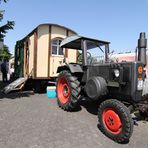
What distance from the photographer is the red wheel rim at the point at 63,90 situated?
724cm

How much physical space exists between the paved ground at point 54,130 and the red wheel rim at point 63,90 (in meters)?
0.41

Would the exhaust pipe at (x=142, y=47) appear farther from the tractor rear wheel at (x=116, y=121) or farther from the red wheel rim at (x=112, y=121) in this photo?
the red wheel rim at (x=112, y=121)

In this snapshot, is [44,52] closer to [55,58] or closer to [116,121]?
[55,58]

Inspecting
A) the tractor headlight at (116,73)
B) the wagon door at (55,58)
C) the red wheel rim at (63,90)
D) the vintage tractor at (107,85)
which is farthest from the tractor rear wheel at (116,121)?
the wagon door at (55,58)

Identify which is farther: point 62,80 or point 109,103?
point 62,80

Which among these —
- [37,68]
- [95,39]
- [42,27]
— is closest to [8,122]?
[95,39]

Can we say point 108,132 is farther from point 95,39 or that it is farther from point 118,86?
point 95,39

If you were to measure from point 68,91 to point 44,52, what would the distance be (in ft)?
13.8

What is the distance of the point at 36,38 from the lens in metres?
10.1

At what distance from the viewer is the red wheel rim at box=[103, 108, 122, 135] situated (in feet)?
15.2

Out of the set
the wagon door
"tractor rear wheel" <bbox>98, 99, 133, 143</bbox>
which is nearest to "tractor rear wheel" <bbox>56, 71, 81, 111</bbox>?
"tractor rear wheel" <bbox>98, 99, 133, 143</bbox>

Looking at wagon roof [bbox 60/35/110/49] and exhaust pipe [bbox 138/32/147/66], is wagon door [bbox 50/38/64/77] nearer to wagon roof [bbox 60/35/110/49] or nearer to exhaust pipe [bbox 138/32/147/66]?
wagon roof [bbox 60/35/110/49]

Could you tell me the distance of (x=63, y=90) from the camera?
24.6 ft

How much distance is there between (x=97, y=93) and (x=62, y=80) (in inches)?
85.9
